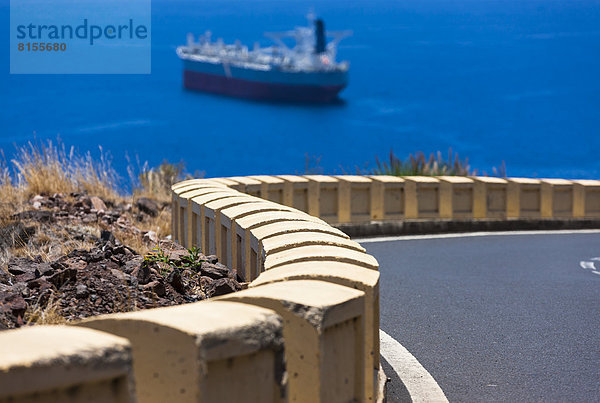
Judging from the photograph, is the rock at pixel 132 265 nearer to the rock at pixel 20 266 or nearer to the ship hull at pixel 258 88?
the rock at pixel 20 266

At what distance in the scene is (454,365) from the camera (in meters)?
7.73

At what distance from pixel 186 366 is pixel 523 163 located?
125934 millimetres

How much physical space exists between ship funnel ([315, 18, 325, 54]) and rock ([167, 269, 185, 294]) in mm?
114228

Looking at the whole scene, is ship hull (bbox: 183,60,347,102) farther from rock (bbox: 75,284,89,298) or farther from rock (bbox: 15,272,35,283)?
rock (bbox: 75,284,89,298)

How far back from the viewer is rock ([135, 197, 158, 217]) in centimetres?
1463

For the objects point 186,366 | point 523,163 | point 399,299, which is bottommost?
point 523,163

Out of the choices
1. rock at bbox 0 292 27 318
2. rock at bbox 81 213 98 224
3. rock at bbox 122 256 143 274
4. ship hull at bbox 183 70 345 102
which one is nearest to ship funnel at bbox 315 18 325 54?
ship hull at bbox 183 70 345 102

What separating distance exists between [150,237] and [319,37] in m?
110

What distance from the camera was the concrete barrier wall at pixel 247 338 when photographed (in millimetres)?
3549

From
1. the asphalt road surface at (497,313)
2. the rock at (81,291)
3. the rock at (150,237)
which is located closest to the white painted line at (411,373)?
the asphalt road surface at (497,313)

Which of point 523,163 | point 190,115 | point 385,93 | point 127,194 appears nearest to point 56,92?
point 190,115

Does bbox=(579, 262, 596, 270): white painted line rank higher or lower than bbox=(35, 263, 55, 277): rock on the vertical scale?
lower

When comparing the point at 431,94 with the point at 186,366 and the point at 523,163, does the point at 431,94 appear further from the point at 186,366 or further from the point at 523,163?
the point at 186,366

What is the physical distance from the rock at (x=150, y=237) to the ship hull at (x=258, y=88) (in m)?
108
